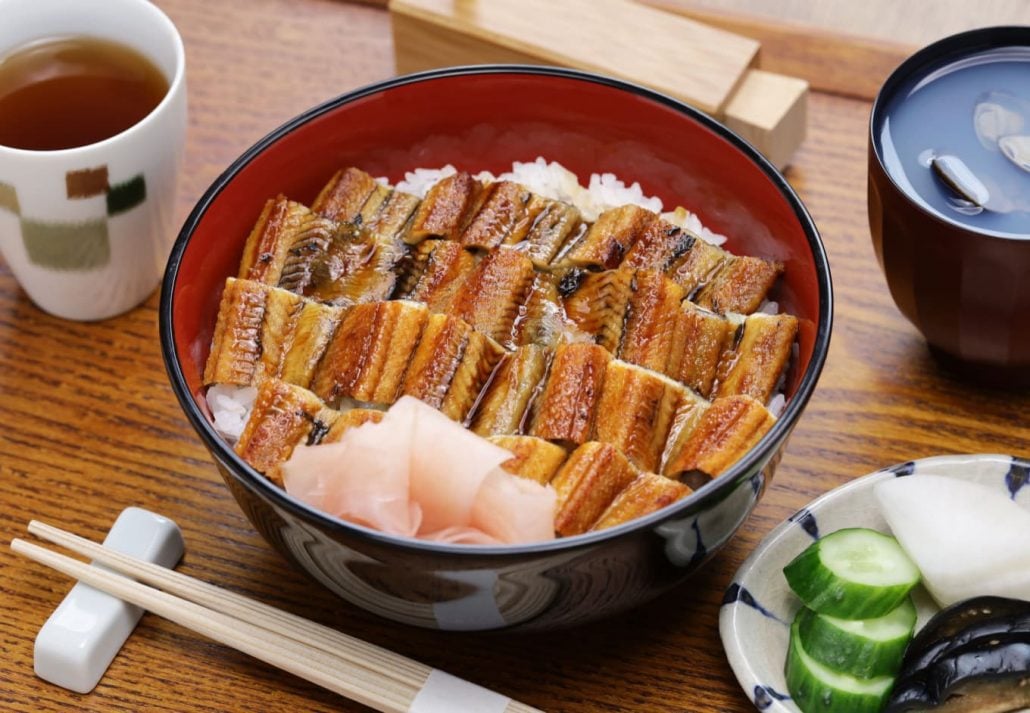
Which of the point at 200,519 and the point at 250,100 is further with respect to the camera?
the point at 250,100

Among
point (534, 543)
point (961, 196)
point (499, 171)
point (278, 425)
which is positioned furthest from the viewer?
point (499, 171)

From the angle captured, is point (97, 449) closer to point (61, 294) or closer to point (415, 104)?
point (61, 294)

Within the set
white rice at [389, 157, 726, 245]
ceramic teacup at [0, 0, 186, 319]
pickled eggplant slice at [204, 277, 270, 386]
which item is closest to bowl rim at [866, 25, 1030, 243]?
white rice at [389, 157, 726, 245]

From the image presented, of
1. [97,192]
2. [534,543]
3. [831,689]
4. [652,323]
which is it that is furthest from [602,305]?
[97,192]

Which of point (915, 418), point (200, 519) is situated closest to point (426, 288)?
point (200, 519)

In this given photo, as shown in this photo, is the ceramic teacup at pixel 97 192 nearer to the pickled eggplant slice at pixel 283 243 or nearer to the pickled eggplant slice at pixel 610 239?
the pickled eggplant slice at pixel 283 243

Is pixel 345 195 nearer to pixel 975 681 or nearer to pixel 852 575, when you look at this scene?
pixel 852 575
